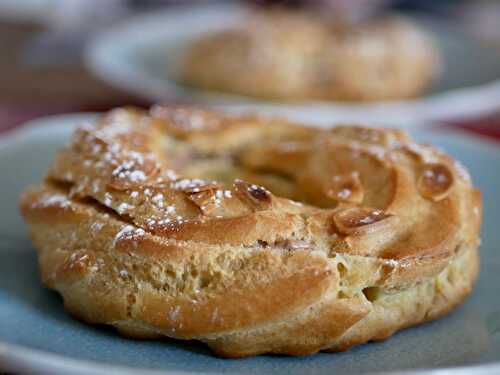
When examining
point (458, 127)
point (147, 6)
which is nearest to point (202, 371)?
point (458, 127)

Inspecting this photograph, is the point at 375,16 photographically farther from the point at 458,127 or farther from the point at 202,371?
the point at 202,371

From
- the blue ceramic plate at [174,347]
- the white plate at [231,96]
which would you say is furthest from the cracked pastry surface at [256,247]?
the white plate at [231,96]

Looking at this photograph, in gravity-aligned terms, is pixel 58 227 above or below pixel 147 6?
above

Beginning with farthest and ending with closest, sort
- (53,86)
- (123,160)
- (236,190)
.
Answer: (53,86) → (123,160) → (236,190)

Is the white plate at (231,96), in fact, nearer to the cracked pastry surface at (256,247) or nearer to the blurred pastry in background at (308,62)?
the blurred pastry in background at (308,62)

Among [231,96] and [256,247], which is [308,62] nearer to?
[231,96]

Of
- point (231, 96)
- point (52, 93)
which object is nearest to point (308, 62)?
point (231, 96)

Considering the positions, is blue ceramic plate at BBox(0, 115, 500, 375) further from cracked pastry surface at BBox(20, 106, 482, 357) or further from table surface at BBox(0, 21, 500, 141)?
table surface at BBox(0, 21, 500, 141)
